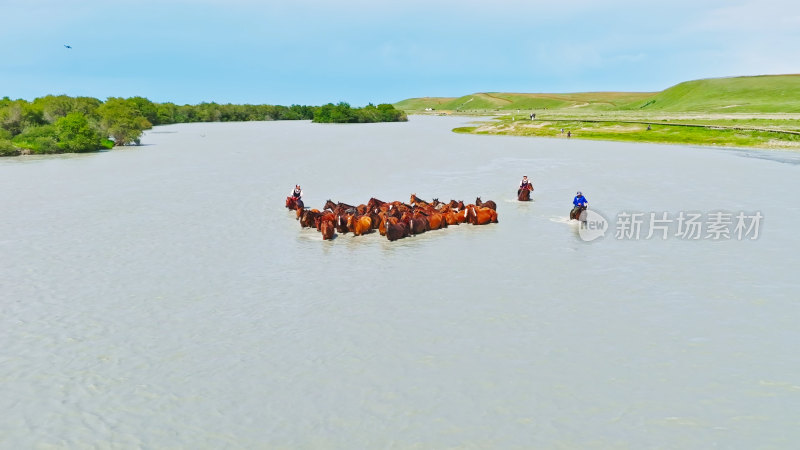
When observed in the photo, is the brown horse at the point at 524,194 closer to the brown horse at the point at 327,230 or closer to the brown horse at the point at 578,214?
the brown horse at the point at 578,214

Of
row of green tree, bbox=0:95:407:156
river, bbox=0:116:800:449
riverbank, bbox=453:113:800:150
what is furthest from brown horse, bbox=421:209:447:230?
row of green tree, bbox=0:95:407:156

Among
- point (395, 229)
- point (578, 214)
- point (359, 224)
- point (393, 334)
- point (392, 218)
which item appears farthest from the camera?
point (578, 214)

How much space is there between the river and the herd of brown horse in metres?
0.80

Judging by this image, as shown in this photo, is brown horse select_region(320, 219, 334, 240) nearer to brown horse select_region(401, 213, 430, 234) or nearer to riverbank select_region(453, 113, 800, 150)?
brown horse select_region(401, 213, 430, 234)

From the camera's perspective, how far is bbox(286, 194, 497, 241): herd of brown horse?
25.9 meters

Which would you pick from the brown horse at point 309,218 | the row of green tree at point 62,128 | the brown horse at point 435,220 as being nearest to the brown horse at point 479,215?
the brown horse at point 435,220

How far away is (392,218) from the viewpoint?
1024 inches

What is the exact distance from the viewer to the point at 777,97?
185 metres

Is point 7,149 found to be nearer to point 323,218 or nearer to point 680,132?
point 323,218

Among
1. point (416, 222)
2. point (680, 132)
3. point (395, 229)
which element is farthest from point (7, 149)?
point (680, 132)

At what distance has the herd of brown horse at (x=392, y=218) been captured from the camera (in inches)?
1019

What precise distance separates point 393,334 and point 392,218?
38.1ft

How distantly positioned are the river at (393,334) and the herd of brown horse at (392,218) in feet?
2.64

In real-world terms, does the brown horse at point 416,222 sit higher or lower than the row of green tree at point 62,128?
lower
